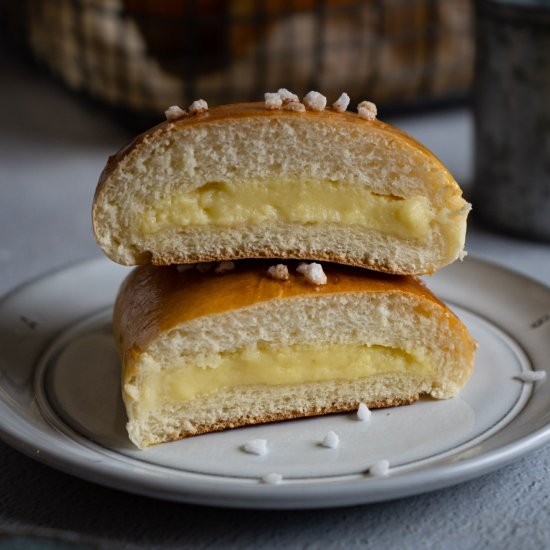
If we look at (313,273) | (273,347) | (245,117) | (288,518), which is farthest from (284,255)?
(288,518)

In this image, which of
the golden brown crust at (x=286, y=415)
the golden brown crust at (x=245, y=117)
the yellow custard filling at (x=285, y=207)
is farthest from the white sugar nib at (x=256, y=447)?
the golden brown crust at (x=245, y=117)

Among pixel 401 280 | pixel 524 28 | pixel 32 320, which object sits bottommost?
pixel 32 320

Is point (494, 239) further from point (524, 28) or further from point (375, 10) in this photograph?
point (375, 10)

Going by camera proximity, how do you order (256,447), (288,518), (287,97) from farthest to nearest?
1. (287,97)
2. (256,447)
3. (288,518)

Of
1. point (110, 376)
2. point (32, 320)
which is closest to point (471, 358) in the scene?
point (110, 376)

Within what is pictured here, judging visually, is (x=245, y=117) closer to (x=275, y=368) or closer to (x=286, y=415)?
(x=275, y=368)

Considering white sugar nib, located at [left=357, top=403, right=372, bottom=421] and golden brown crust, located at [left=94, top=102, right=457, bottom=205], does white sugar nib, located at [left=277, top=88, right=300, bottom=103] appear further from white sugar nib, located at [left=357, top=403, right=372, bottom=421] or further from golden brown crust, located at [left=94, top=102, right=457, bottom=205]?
white sugar nib, located at [left=357, top=403, right=372, bottom=421]
